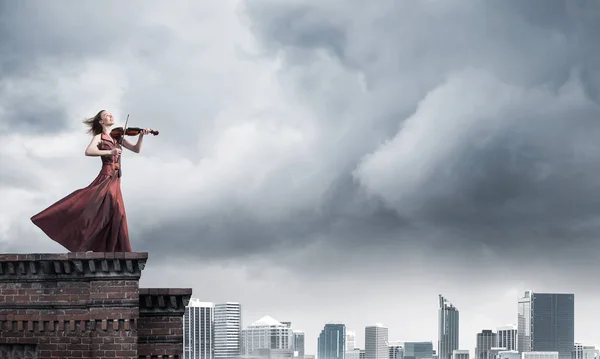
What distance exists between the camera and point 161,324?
23.2 m

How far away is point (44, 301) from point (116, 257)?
2108mm

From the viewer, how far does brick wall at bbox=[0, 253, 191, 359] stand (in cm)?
2206

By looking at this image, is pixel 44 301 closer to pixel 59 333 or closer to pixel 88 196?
pixel 59 333

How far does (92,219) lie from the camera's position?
76.8 feet

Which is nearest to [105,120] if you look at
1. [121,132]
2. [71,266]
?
[121,132]

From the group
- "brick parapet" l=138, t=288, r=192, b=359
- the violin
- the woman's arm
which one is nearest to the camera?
"brick parapet" l=138, t=288, r=192, b=359

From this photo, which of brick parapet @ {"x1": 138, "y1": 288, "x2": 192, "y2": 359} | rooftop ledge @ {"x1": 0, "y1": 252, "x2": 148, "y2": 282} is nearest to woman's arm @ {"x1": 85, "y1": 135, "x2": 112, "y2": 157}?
rooftop ledge @ {"x1": 0, "y1": 252, "x2": 148, "y2": 282}

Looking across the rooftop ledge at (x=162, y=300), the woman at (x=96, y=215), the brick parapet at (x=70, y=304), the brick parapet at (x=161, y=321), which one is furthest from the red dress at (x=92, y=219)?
the brick parapet at (x=161, y=321)

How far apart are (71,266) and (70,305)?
2.88 feet

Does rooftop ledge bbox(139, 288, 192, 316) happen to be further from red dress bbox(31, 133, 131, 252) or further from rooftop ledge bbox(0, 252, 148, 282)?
red dress bbox(31, 133, 131, 252)

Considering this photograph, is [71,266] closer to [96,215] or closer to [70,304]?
[70,304]

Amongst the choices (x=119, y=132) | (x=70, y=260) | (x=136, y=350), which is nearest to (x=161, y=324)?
(x=136, y=350)

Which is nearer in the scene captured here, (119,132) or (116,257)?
(116,257)

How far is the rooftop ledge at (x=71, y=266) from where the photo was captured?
22000mm
